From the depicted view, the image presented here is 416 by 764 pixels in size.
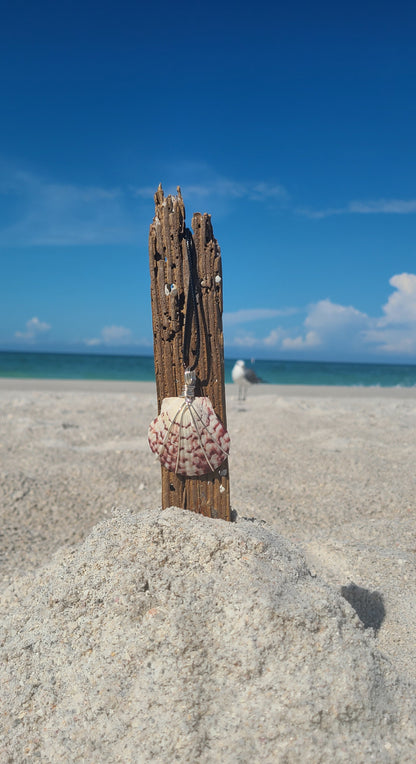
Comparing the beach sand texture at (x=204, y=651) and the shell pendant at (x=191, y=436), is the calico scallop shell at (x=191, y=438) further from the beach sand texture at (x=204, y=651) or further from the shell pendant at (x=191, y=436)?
the beach sand texture at (x=204, y=651)

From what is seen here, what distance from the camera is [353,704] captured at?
1.66 m

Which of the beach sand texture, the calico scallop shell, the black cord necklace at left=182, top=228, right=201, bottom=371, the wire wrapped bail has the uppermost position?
the black cord necklace at left=182, top=228, right=201, bottom=371

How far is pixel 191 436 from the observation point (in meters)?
2.31

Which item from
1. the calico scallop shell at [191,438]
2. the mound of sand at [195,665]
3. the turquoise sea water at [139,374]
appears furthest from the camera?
the turquoise sea water at [139,374]

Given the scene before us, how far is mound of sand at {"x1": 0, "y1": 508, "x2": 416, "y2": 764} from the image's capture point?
63.6 inches

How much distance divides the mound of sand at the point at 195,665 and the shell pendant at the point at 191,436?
0.28m

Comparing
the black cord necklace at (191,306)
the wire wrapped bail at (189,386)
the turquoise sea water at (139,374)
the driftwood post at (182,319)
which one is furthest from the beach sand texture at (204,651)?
the turquoise sea water at (139,374)

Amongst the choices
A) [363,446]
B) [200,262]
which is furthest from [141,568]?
[363,446]

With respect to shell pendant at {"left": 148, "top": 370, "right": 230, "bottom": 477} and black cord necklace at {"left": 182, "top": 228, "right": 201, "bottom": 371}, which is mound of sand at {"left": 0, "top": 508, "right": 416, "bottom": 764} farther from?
black cord necklace at {"left": 182, "top": 228, "right": 201, "bottom": 371}

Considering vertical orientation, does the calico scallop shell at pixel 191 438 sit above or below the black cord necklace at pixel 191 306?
below

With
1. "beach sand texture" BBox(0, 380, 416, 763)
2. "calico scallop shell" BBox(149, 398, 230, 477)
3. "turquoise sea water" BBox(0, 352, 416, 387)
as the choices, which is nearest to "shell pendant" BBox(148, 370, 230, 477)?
"calico scallop shell" BBox(149, 398, 230, 477)

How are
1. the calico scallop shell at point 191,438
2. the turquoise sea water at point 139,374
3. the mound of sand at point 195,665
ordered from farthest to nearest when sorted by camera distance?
the turquoise sea water at point 139,374 → the calico scallop shell at point 191,438 → the mound of sand at point 195,665

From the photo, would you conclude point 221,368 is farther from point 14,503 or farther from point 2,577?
point 14,503

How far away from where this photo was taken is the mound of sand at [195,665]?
1614mm
